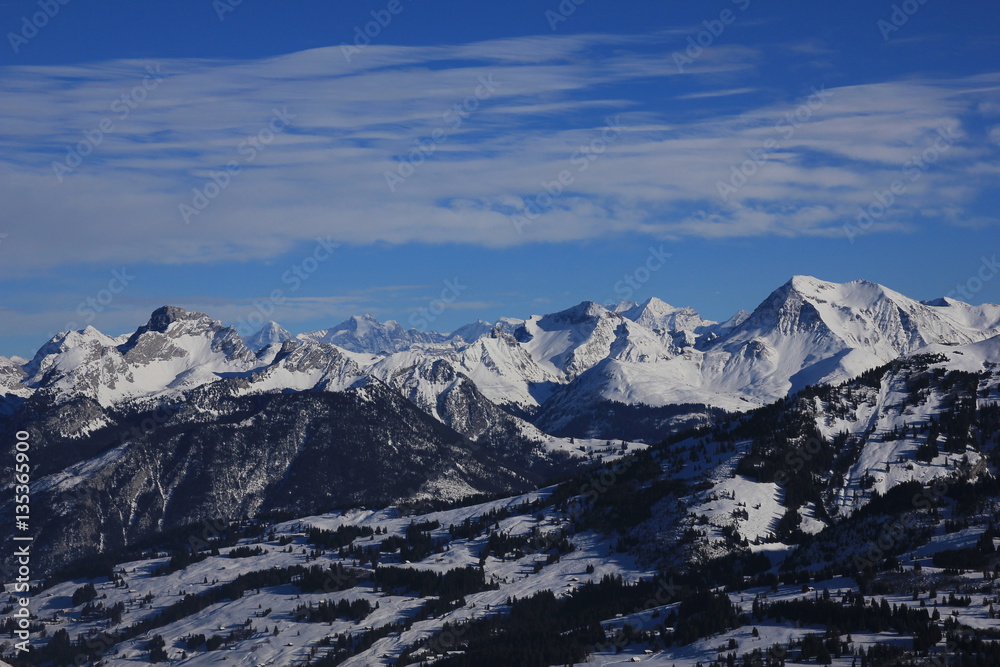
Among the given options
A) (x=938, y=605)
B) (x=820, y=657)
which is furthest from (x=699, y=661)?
(x=938, y=605)

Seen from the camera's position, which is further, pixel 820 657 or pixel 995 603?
pixel 995 603

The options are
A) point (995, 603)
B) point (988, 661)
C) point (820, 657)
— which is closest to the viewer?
point (988, 661)

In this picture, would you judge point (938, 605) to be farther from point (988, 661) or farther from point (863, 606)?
point (988, 661)

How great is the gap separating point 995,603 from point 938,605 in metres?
9.38

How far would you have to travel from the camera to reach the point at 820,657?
17750 centimetres

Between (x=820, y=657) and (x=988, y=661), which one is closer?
(x=988, y=661)

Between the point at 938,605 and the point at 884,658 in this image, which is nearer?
the point at 884,658

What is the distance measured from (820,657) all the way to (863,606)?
24.9m

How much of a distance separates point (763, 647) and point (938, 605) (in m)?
32.8

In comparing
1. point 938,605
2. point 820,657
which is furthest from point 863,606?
point 820,657

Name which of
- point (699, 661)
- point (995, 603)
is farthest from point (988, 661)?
point (699, 661)

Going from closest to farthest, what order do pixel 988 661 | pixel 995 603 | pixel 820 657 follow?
1. pixel 988 661
2. pixel 820 657
3. pixel 995 603

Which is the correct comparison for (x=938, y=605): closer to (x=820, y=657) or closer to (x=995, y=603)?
(x=995, y=603)

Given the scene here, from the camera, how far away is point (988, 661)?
16225cm
